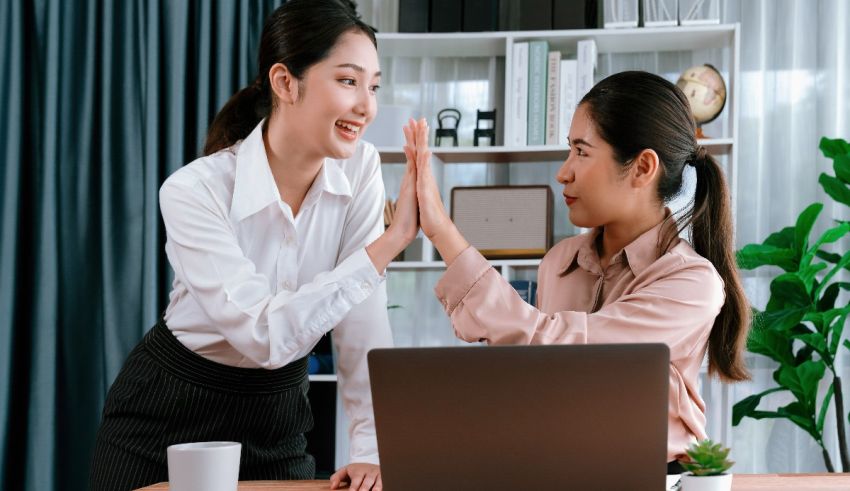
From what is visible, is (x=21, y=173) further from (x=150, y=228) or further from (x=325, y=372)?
(x=325, y=372)

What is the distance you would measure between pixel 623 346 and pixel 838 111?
2.67m

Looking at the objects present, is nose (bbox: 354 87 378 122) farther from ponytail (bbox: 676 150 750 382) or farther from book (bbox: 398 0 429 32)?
book (bbox: 398 0 429 32)

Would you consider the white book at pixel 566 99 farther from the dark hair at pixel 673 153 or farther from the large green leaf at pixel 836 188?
the dark hair at pixel 673 153

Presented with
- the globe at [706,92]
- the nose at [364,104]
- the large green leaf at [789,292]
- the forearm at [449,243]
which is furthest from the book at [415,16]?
the forearm at [449,243]

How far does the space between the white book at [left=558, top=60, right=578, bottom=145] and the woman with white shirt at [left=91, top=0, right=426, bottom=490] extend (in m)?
1.44

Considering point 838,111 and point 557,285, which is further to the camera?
point 838,111

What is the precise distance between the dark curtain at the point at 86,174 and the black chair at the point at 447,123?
0.69 meters

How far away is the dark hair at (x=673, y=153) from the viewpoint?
155 cm

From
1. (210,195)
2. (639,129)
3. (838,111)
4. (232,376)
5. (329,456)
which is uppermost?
(838,111)

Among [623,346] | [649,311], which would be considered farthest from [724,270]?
[623,346]

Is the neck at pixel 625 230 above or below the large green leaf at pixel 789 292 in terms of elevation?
above

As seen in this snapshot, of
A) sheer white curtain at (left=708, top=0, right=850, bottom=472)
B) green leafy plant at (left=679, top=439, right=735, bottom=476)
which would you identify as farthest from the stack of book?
green leafy plant at (left=679, top=439, right=735, bottom=476)

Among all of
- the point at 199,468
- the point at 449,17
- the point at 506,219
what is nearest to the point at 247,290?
the point at 199,468

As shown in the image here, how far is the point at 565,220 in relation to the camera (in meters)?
3.35
